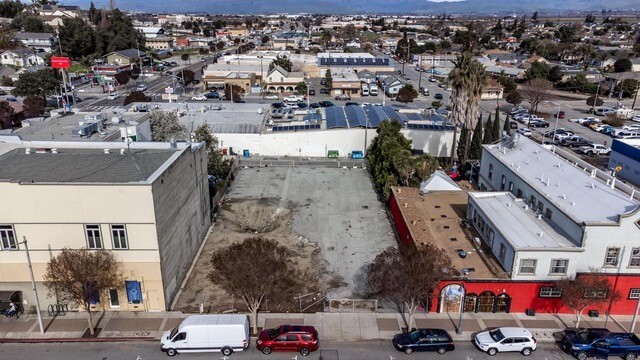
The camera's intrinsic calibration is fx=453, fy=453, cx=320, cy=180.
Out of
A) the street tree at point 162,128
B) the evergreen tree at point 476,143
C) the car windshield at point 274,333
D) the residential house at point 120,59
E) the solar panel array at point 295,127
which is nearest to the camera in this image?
the car windshield at point 274,333

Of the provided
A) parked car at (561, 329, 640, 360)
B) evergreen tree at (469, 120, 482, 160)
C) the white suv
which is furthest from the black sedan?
evergreen tree at (469, 120, 482, 160)

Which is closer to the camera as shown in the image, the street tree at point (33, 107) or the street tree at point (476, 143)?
the street tree at point (476, 143)

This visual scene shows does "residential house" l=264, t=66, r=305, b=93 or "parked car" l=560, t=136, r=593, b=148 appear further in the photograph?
"residential house" l=264, t=66, r=305, b=93

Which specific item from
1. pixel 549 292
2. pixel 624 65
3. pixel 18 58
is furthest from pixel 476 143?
pixel 18 58

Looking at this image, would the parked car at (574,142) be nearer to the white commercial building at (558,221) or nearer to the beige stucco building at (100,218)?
the white commercial building at (558,221)

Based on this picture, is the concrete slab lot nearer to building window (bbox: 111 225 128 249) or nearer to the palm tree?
the palm tree

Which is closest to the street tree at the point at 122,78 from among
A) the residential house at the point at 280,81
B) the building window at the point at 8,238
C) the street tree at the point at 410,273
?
the residential house at the point at 280,81

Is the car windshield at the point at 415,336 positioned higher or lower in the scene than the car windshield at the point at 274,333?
lower
